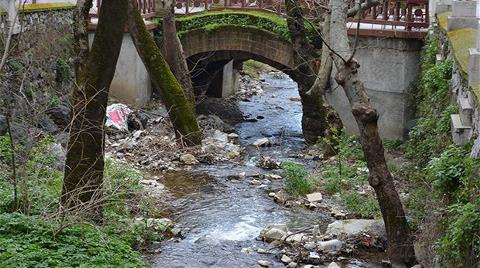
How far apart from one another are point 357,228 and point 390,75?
21.9 ft

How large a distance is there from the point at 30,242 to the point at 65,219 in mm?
520

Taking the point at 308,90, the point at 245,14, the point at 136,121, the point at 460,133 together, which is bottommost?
the point at 136,121

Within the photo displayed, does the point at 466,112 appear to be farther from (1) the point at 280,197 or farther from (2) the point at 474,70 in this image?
(1) the point at 280,197

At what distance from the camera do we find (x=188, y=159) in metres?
15.4

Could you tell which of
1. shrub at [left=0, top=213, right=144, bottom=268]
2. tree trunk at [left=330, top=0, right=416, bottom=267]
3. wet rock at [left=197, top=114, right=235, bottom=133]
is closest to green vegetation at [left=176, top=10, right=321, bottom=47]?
wet rock at [left=197, top=114, right=235, bottom=133]

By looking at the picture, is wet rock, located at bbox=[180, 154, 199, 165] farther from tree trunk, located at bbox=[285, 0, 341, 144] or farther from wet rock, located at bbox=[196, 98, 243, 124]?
wet rock, located at bbox=[196, 98, 243, 124]

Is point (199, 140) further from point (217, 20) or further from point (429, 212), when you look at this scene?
point (429, 212)

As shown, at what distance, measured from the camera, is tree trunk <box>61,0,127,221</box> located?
30.1 feet

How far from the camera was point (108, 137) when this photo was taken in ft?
54.3

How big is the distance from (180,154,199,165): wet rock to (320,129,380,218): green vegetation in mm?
2621

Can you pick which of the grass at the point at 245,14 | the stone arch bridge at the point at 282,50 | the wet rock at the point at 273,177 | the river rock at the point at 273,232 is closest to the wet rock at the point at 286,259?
the river rock at the point at 273,232

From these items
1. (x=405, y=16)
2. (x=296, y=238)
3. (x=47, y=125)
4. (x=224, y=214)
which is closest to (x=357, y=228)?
(x=296, y=238)

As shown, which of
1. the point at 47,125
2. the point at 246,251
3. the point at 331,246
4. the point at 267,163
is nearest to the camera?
the point at 331,246

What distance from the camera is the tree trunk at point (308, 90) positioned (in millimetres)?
16656
